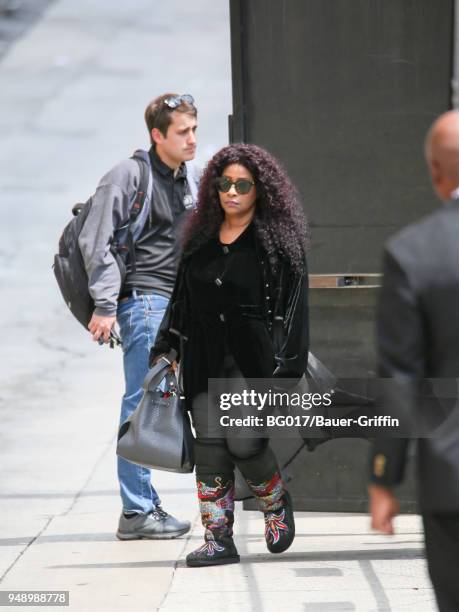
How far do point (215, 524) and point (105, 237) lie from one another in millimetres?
1321

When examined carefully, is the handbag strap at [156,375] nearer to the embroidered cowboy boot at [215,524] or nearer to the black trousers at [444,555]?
the embroidered cowboy boot at [215,524]

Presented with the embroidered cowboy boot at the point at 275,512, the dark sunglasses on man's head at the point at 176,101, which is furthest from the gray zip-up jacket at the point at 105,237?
the embroidered cowboy boot at the point at 275,512

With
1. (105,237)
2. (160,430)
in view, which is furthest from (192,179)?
(160,430)

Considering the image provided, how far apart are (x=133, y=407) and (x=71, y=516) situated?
2.73 feet

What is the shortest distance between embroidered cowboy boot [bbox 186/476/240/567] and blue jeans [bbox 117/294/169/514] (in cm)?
56

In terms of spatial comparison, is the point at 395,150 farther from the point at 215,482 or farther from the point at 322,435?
the point at 215,482

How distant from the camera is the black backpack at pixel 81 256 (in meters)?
5.68

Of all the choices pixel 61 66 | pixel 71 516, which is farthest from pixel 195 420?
pixel 61 66

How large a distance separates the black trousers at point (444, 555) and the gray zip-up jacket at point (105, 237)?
272cm

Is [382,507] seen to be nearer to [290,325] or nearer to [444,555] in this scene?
[444,555]

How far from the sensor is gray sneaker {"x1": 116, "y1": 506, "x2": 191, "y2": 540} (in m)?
5.82

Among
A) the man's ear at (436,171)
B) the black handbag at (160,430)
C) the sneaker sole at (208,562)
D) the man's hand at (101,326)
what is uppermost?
the man's ear at (436,171)

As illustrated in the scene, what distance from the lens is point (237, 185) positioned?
5.14m

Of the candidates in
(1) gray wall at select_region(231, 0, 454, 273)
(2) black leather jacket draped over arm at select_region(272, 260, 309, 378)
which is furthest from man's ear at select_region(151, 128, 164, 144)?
(2) black leather jacket draped over arm at select_region(272, 260, 309, 378)
